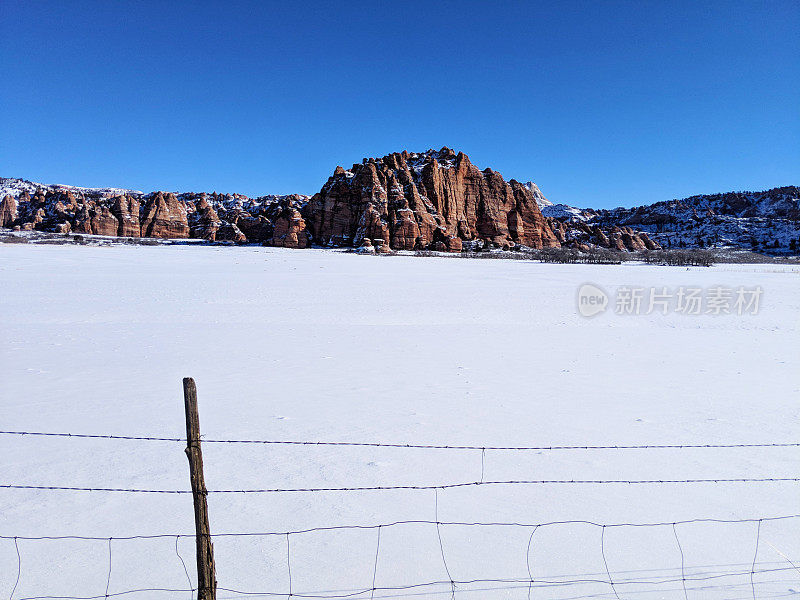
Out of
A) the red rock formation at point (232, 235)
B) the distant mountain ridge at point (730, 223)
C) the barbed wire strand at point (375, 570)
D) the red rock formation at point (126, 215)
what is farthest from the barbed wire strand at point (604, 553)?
the red rock formation at point (126, 215)

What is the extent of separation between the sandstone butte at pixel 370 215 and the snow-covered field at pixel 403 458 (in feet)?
221

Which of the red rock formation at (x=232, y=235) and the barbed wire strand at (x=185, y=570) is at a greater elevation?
the red rock formation at (x=232, y=235)

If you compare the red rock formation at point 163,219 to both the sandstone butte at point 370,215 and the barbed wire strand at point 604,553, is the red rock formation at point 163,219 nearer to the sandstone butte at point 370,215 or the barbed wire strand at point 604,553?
the sandstone butte at point 370,215

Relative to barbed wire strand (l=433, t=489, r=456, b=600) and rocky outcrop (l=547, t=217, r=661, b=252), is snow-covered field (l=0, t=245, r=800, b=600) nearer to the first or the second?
barbed wire strand (l=433, t=489, r=456, b=600)

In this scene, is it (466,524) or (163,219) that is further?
(163,219)

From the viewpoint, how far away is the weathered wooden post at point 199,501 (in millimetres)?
2477

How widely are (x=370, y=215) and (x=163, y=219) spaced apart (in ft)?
217

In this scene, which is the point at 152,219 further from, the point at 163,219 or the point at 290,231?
the point at 290,231

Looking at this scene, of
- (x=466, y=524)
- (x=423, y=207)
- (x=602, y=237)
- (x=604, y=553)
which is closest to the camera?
(x=604, y=553)

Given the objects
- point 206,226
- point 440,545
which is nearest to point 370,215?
point 206,226

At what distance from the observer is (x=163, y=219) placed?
113 metres

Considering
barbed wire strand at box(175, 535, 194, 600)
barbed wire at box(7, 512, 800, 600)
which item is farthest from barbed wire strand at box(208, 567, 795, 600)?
barbed wire strand at box(175, 535, 194, 600)

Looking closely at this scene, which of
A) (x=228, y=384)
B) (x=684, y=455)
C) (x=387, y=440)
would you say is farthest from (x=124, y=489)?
(x=684, y=455)

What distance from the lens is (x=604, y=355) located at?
10.4 m
